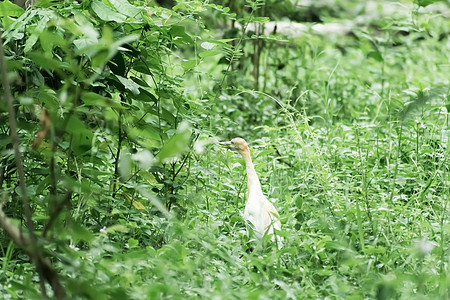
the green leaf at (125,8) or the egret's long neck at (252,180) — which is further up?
the green leaf at (125,8)

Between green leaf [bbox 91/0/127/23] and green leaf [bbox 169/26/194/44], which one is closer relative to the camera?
green leaf [bbox 91/0/127/23]

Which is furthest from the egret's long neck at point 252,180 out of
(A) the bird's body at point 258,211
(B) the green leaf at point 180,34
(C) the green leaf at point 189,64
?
(B) the green leaf at point 180,34

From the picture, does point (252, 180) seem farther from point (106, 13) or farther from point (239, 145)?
point (106, 13)

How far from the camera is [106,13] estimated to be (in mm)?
2908

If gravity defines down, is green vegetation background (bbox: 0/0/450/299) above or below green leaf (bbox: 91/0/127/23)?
below

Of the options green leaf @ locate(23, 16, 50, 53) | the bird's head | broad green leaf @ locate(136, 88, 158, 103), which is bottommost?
the bird's head

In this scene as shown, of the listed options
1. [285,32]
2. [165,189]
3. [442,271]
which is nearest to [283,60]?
[285,32]

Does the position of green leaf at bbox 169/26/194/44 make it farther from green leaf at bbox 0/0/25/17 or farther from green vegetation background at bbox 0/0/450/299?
green leaf at bbox 0/0/25/17

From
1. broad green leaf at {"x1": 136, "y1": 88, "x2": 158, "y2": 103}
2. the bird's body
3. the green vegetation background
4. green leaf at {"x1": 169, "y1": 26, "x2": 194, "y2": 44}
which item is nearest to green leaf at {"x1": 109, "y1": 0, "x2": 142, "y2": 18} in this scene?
the green vegetation background

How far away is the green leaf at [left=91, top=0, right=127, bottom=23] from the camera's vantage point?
2.90 metres

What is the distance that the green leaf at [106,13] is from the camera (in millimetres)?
2896

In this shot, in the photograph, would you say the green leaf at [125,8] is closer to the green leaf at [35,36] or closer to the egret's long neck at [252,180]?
the green leaf at [35,36]

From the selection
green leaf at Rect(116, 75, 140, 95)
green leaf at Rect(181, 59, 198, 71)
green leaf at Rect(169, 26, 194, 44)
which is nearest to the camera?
green leaf at Rect(116, 75, 140, 95)

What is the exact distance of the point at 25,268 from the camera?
2742 millimetres
